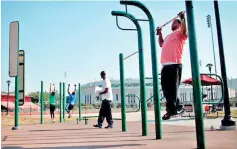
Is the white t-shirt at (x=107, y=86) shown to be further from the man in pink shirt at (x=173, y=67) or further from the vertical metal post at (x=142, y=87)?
the man in pink shirt at (x=173, y=67)

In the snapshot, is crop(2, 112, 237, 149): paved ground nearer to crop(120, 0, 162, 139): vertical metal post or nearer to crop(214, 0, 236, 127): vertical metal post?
crop(120, 0, 162, 139): vertical metal post

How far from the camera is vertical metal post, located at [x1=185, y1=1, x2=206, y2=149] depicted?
3.55 m

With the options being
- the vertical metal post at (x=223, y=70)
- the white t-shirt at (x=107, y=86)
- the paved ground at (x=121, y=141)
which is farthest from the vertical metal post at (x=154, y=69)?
the white t-shirt at (x=107, y=86)

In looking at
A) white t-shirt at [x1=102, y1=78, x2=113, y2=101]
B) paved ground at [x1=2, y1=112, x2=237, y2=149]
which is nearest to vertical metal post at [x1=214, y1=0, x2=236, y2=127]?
paved ground at [x1=2, y1=112, x2=237, y2=149]

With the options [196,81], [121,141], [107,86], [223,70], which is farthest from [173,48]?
[107,86]

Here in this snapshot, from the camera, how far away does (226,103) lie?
23.9ft

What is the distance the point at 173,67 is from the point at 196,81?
65cm

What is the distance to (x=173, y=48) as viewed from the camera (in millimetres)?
4379

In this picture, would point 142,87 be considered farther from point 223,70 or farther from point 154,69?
point 223,70

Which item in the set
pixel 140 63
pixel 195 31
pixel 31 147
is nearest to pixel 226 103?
pixel 140 63

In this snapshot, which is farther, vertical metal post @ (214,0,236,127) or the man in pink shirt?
vertical metal post @ (214,0,236,127)

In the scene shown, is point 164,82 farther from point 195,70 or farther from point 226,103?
point 226,103

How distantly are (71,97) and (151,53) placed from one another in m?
11.2

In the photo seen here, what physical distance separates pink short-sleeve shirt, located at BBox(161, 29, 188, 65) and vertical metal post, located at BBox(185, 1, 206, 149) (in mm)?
592
